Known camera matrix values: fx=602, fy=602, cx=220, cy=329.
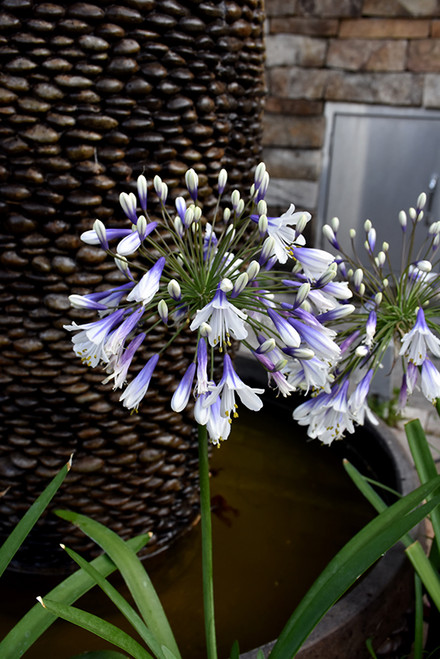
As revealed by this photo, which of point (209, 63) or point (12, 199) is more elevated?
point (209, 63)

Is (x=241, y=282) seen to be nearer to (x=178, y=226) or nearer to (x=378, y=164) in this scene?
(x=178, y=226)

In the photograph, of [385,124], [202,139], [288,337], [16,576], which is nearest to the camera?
[288,337]

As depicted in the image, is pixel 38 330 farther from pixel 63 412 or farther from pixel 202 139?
pixel 202 139

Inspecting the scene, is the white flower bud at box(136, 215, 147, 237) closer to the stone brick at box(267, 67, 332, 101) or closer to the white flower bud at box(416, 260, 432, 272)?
the white flower bud at box(416, 260, 432, 272)

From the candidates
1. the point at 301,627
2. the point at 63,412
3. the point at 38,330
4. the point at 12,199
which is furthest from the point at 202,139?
the point at 301,627

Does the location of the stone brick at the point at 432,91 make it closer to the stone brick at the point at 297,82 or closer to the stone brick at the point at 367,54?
the stone brick at the point at 367,54

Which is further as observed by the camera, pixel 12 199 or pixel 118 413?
pixel 118 413

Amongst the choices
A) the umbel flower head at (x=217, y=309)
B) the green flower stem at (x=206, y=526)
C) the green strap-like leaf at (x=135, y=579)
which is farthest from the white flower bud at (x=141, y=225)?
the green strap-like leaf at (x=135, y=579)
